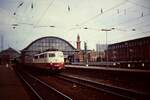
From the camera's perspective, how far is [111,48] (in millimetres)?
78812

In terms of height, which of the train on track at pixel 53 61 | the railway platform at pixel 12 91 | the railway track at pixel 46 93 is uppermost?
the train on track at pixel 53 61

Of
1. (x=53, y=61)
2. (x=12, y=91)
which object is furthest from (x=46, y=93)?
(x=53, y=61)

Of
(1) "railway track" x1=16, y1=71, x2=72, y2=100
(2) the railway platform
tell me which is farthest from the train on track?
(1) "railway track" x1=16, y1=71, x2=72, y2=100

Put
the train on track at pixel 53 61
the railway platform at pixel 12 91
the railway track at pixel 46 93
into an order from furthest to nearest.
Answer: the train on track at pixel 53 61, the railway track at pixel 46 93, the railway platform at pixel 12 91

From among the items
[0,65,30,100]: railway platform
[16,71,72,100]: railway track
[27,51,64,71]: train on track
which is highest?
[27,51,64,71]: train on track

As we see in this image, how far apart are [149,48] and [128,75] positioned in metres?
31.7

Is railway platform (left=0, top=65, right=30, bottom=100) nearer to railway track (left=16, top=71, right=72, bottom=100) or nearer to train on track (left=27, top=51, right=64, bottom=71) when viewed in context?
railway track (left=16, top=71, right=72, bottom=100)

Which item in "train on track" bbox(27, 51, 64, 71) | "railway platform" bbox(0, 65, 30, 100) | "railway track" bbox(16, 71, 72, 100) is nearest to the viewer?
"railway platform" bbox(0, 65, 30, 100)

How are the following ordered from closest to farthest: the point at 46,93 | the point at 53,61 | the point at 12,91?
the point at 46,93, the point at 12,91, the point at 53,61

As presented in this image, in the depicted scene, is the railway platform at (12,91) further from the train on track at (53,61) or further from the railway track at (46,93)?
the train on track at (53,61)

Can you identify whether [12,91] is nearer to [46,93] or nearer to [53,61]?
[46,93]

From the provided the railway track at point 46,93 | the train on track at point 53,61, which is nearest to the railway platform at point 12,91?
the railway track at point 46,93

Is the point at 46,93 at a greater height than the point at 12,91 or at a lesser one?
lesser

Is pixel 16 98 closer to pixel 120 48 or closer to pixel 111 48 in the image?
pixel 120 48
